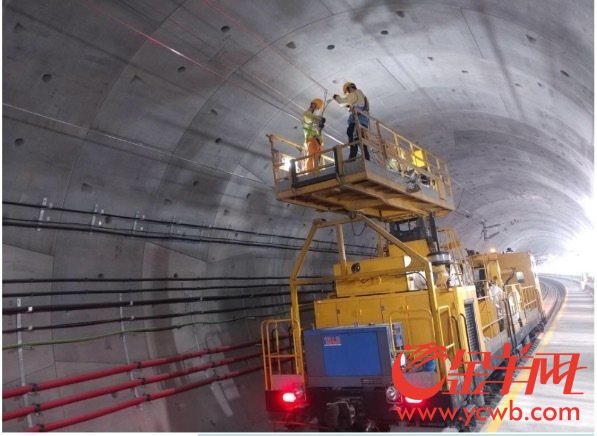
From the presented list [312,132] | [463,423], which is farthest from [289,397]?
[312,132]

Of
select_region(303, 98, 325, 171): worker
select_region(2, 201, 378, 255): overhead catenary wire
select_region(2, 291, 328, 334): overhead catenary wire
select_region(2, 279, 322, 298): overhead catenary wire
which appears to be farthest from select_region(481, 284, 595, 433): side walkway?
select_region(2, 201, 378, 255): overhead catenary wire

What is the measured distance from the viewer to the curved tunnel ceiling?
6645mm

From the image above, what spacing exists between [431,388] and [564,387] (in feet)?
10.9

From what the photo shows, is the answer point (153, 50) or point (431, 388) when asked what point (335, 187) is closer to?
point (431, 388)

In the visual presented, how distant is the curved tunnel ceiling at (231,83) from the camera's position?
664cm

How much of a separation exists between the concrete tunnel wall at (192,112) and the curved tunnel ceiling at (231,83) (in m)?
A: 0.03

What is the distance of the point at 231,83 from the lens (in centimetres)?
898

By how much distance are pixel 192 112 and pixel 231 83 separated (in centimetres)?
95

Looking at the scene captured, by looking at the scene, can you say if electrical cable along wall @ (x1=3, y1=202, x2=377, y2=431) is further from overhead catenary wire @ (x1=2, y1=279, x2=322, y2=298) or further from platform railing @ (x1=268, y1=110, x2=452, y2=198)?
platform railing @ (x1=268, y1=110, x2=452, y2=198)

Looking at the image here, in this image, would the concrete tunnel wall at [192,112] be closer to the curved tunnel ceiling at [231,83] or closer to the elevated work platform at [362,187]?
the curved tunnel ceiling at [231,83]

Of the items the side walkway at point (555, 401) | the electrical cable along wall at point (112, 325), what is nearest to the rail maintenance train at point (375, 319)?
the side walkway at point (555, 401)

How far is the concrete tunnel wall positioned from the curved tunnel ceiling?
3 centimetres

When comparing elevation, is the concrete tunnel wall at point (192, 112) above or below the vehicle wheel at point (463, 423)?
above

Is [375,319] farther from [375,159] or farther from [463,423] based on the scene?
[375,159]
